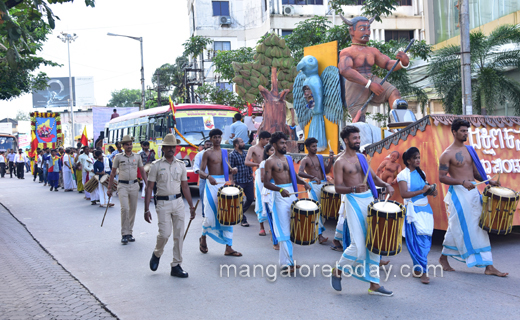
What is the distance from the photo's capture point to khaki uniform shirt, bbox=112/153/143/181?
8852mm

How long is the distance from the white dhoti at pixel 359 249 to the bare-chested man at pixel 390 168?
258cm

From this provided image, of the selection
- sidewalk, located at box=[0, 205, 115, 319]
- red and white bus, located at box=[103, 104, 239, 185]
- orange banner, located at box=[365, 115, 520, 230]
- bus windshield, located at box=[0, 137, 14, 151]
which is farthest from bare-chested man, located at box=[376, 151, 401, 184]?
bus windshield, located at box=[0, 137, 14, 151]

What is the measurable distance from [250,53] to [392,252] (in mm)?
19607

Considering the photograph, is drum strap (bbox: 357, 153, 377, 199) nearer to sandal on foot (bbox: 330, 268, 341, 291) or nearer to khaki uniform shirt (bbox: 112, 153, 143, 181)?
sandal on foot (bbox: 330, 268, 341, 291)

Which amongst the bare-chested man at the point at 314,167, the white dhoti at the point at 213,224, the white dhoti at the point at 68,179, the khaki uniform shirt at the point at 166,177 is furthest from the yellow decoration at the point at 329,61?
the white dhoti at the point at 68,179

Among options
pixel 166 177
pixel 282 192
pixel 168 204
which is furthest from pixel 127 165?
pixel 282 192

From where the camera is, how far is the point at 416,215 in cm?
577

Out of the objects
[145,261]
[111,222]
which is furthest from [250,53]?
[145,261]

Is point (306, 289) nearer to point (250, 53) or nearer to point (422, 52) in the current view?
point (422, 52)

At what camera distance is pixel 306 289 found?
5.52 meters

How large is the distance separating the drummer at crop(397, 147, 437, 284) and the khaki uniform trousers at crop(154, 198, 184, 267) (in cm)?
271

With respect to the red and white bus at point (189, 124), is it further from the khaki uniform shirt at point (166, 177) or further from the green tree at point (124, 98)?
the green tree at point (124, 98)

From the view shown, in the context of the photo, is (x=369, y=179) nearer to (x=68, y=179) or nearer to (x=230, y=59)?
(x=68, y=179)

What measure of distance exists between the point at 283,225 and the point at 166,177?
5.21 ft
